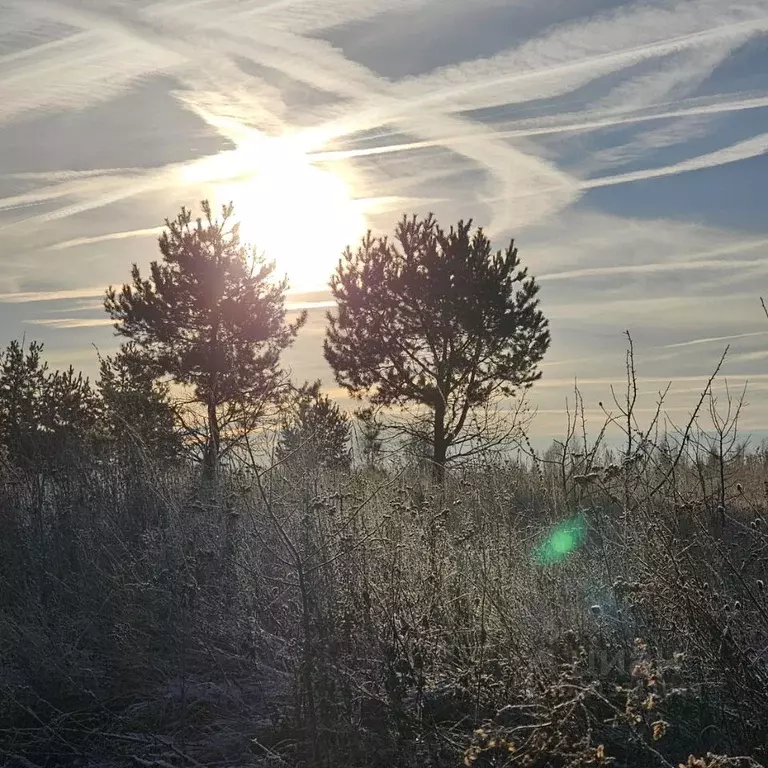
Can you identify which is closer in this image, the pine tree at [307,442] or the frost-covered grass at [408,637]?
the frost-covered grass at [408,637]

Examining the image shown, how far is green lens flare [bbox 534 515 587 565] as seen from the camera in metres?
6.13

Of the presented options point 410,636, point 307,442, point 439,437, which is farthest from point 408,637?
point 439,437

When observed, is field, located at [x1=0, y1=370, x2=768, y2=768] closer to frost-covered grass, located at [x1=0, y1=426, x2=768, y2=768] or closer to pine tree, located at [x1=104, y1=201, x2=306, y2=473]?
frost-covered grass, located at [x1=0, y1=426, x2=768, y2=768]

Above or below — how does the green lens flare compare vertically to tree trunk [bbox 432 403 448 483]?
below

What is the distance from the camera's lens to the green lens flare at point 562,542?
20.1 ft

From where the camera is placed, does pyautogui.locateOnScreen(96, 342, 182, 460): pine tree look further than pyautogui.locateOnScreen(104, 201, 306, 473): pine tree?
No

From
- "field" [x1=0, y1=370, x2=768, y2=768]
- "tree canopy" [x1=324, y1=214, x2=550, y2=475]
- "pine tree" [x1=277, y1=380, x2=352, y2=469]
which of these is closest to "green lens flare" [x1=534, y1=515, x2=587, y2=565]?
"field" [x1=0, y1=370, x2=768, y2=768]

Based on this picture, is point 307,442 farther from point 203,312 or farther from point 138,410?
point 203,312

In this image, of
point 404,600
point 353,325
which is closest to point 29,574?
point 404,600

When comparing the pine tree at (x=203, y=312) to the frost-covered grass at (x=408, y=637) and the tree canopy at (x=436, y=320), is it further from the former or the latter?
the frost-covered grass at (x=408, y=637)

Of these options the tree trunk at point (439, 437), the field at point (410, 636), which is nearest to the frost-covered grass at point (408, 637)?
the field at point (410, 636)

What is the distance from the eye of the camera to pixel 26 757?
17.1ft

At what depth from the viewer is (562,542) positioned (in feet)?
21.2

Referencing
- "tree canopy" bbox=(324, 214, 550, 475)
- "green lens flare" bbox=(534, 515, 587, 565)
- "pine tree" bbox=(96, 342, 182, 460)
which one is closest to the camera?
"green lens flare" bbox=(534, 515, 587, 565)
